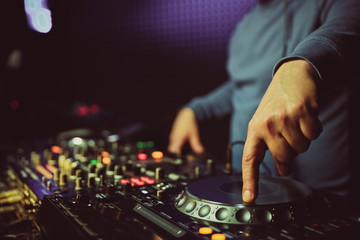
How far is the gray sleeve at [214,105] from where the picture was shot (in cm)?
197

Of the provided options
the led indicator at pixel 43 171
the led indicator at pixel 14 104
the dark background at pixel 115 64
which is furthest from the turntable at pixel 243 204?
the led indicator at pixel 14 104

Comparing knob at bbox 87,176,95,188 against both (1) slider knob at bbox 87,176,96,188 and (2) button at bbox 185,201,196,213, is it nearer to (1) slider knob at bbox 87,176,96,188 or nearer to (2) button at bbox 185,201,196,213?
(1) slider knob at bbox 87,176,96,188

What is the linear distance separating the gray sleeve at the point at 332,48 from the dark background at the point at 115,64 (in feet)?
4.20

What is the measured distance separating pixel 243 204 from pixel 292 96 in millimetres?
228

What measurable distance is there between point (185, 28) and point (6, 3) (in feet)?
4.22

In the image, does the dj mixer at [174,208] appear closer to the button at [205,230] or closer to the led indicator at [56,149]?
the button at [205,230]

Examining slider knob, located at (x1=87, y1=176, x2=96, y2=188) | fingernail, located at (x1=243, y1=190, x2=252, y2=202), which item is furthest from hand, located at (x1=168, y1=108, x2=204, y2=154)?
fingernail, located at (x1=243, y1=190, x2=252, y2=202)

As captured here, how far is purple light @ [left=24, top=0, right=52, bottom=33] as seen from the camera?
93.0 inches

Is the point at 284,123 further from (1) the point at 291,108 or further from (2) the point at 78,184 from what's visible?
(2) the point at 78,184

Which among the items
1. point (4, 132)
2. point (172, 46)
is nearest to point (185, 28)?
point (172, 46)

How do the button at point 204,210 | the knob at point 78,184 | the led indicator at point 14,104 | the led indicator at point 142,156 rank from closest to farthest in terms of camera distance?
the button at point 204,210 → the knob at point 78,184 → the led indicator at point 142,156 → the led indicator at point 14,104

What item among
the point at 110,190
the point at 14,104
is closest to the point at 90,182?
the point at 110,190

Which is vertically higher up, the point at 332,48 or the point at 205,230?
the point at 332,48

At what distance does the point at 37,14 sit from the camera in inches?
95.1
